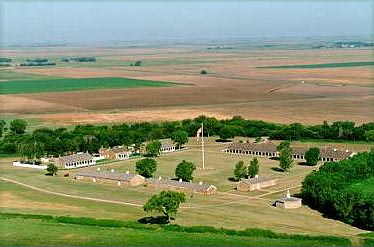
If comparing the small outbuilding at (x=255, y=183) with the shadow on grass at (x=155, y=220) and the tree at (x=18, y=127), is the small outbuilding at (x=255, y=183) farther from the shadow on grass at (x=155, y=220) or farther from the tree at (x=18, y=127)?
the tree at (x=18, y=127)

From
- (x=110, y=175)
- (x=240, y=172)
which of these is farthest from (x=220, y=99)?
(x=240, y=172)

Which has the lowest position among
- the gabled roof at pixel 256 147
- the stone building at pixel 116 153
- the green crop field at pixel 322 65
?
the stone building at pixel 116 153

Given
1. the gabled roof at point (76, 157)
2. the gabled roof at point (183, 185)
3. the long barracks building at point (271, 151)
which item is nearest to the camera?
the gabled roof at point (183, 185)

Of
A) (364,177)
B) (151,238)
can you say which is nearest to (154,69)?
(364,177)

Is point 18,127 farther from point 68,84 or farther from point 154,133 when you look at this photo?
point 68,84

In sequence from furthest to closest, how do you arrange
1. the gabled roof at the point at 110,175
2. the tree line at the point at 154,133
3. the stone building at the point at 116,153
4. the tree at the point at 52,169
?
the tree line at the point at 154,133
the stone building at the point at 116,153
the tree at the point at 52,169
the gabled roof at the point at 110,175

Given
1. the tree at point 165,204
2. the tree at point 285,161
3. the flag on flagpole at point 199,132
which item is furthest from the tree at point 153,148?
the tree at point 165,204
